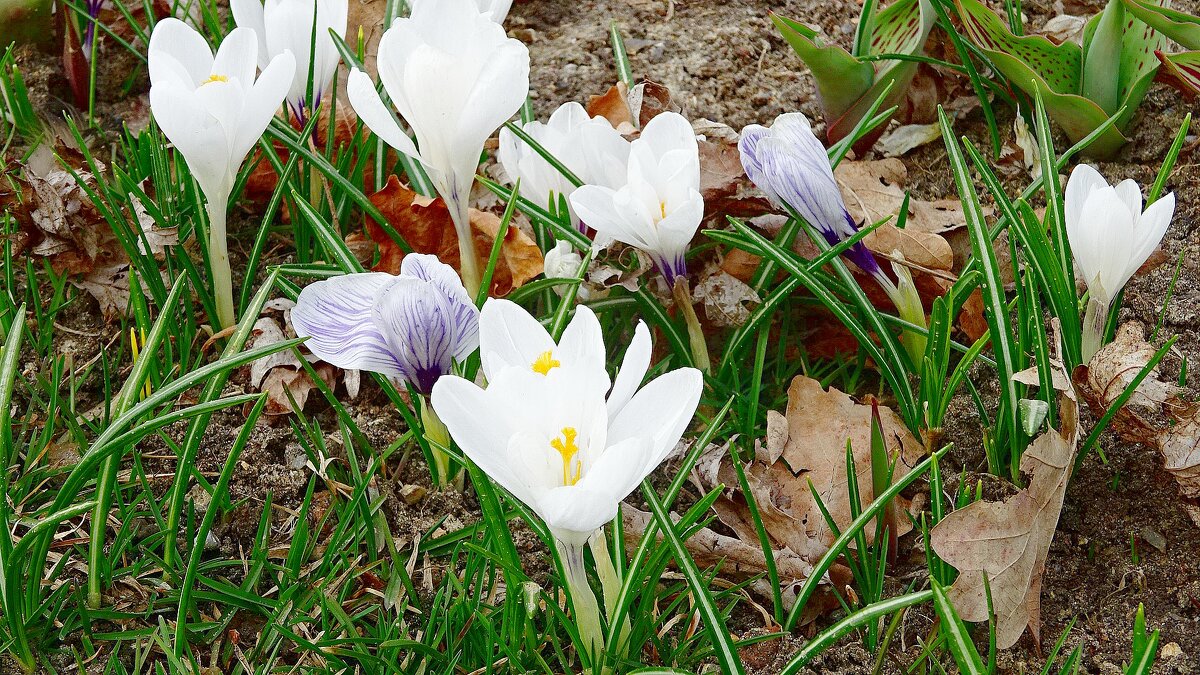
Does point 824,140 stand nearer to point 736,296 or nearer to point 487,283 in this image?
point 736,296

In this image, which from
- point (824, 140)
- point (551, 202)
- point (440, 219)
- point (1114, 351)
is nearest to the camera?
point (1114, 351)

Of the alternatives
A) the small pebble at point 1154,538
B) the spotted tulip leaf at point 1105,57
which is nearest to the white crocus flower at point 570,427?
the small pebble at point 1154,538

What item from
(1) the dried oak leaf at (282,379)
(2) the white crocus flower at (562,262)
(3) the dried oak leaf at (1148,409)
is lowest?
(1) the dried oak leaf at (282,379)

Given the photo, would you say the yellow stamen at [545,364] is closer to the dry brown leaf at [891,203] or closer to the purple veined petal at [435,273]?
the purple veined petal at [435,273]

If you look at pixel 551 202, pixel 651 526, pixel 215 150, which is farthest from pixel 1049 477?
pixel 215 150

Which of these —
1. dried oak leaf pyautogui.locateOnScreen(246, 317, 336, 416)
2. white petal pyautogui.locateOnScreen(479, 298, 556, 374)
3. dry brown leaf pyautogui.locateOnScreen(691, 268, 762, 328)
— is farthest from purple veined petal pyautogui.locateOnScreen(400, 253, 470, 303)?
dry brown leaf pyautogui.locateOnScreen(691, 268, 762, 328)

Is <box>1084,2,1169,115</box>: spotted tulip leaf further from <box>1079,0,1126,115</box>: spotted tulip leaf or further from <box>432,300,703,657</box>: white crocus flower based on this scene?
<box>432,300,703,657</box>: white crocus flower
